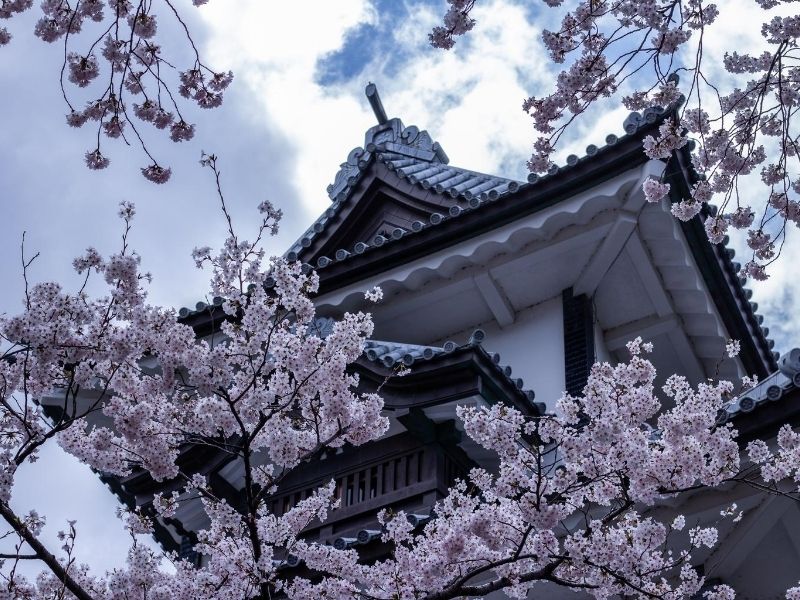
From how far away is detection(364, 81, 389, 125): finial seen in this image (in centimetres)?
1492

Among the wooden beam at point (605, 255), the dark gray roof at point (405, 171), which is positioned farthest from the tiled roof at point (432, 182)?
the wooden beam at point (605, 255)

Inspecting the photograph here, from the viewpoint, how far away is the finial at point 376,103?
49.0ft

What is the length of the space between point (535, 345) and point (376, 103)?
5.98 m

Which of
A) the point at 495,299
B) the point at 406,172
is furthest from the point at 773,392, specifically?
the point at 406,172

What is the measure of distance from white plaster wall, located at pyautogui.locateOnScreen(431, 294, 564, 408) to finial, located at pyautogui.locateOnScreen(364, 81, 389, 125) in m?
5.05

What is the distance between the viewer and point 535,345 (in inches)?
414

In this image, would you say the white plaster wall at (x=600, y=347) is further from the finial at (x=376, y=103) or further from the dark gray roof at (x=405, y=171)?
the finial at (x=376, y=103)

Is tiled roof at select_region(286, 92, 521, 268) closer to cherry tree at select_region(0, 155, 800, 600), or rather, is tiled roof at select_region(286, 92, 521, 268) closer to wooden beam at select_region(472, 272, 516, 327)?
wooden beam at select_region(472, 272, 516, 327)

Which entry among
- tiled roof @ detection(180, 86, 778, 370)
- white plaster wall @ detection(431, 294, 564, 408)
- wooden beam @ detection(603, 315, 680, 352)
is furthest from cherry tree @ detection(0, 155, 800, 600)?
wooden beam @ detection(603, 315, 680, 352)

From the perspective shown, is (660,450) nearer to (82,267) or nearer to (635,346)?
(635,346)

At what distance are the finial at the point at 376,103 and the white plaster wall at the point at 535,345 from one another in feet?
16.6

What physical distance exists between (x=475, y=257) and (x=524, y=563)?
195 inches

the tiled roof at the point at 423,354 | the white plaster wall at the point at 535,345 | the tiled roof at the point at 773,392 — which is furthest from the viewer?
the white plaster wall at the point at 535,345

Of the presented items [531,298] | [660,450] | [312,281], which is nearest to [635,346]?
[660,450]
